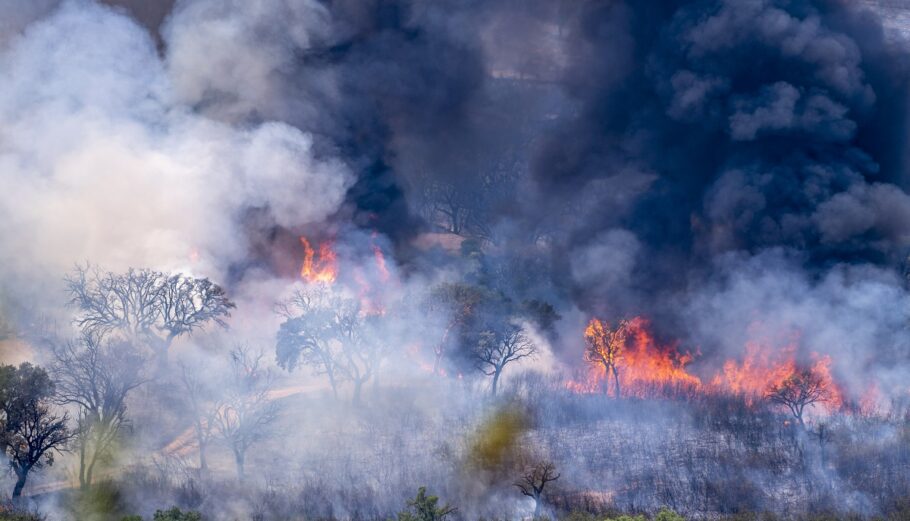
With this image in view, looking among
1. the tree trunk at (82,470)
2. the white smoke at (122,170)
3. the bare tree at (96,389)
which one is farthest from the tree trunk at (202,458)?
the white smoke at (122,170)

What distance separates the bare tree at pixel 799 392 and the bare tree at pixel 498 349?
13.6m

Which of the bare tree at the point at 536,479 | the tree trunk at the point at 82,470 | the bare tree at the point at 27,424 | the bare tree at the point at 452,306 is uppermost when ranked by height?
the bare tree at the point at 452,306

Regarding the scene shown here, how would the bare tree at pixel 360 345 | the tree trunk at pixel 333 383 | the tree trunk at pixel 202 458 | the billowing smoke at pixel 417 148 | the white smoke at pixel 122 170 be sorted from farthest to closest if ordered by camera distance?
the white smoke at pixel 122 170 < the billowing smoke at pixel 417 148 < the bare tree at pixel 360 345 < the tree trunk at pixel 333 383 < the tree trunk at pixel 202 458

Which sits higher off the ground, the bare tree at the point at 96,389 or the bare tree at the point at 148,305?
the bare tree at the point at 148,305

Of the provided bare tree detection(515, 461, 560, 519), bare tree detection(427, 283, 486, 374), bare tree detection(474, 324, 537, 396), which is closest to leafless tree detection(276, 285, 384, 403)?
bare tree detection(427, 283, 486, 374)

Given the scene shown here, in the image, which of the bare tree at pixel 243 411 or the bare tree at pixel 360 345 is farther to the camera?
the bare tree at pixel 360 345

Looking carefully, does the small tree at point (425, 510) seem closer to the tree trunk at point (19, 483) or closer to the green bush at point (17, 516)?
the green bush at point (17, 516)

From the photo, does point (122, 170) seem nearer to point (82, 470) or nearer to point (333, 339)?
point (333, 339)

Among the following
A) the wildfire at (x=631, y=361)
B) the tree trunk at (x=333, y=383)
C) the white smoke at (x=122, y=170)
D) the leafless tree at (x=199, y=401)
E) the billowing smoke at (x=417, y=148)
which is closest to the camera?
the leafless tree at (x=199, y=401)

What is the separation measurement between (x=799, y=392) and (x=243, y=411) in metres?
28.8

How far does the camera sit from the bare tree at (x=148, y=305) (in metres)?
56.8

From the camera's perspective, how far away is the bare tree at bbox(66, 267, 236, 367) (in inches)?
2234

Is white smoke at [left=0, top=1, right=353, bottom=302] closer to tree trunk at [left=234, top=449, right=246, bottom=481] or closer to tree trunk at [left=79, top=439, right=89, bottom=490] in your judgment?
tree trunk at [left=79, top=439, right=89, bottom=490]

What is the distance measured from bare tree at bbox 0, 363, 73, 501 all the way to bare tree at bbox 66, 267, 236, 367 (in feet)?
26.5
